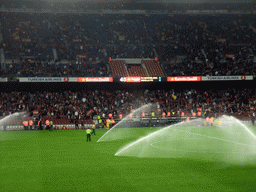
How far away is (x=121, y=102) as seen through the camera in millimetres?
54156

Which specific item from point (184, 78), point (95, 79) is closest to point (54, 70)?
point (95, 79)

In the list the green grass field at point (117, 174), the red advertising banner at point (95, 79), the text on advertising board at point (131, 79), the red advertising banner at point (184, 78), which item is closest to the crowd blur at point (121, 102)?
the red advertising banner at point (95, 79)

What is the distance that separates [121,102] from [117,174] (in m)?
40.1

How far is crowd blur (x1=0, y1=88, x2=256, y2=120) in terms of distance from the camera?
162 feet

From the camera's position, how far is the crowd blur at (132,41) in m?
57.2

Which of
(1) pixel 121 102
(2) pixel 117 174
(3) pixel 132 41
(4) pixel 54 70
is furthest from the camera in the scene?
(3) pixel 132 41

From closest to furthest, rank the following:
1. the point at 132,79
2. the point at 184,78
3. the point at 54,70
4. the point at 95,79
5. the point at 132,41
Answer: the point at 95,79 < the point at 54,70 < the point at 132,79 < the point at 184,78 < the point at 132,41

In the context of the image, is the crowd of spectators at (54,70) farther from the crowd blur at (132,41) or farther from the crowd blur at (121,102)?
the crowd blur at (121,102)

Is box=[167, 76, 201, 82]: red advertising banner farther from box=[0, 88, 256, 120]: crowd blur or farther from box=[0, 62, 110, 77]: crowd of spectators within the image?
box=[0, 62, 110, 77]: crowd of spectators

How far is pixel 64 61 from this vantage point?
57062 mm

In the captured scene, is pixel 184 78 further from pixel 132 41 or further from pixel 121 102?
pixel 132 41

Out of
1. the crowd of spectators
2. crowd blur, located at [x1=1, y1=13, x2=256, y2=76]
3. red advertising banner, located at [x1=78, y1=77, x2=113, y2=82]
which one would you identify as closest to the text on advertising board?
red advertising banner, located at [x1=78, y1=77, x2=113, y2=82]

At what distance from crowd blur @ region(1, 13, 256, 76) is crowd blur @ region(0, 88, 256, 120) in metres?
3.56

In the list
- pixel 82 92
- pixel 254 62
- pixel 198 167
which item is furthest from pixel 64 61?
pixel 198 167
